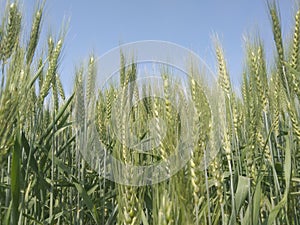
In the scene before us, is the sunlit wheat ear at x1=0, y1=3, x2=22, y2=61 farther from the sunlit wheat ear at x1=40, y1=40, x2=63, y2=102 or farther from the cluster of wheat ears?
the sunlit wheat ear at x1=40, y1=40, x2=63, y2=102

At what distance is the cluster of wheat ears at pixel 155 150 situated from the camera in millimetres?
995

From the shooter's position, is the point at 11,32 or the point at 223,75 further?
the point at 223,75

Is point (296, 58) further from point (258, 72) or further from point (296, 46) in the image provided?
point (258, 72)

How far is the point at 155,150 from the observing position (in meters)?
1.54

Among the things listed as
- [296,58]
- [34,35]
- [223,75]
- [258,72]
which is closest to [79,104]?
[34,35]

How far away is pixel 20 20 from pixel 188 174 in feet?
3.08

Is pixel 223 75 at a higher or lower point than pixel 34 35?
lower

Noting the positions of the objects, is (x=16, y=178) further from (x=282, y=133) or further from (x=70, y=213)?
(x=282, y=133)

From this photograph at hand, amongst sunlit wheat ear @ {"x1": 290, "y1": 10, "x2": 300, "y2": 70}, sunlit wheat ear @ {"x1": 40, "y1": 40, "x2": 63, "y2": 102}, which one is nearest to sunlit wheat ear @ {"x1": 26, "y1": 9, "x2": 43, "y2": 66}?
sunlit wheat ear @ {"x1": 40, "y1": 40, "x2": 63, "y2": 102}

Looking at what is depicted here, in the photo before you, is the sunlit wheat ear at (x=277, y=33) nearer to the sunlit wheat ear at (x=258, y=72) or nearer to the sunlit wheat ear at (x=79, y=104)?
the sunlit wheat ear at (x=258, y=72)

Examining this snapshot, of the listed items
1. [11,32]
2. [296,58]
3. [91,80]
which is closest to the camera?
[11,32]

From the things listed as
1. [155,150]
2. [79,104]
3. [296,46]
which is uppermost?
[296,46]

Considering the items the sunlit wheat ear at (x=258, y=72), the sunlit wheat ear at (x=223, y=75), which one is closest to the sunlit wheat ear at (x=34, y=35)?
the sunlit wheat ear at (x=223, y=75)

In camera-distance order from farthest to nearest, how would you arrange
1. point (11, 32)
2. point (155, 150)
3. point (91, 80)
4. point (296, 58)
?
1. point (91, 80)
2. point (296, 58)
3. point (155, 150)
4. point (11, 32)
